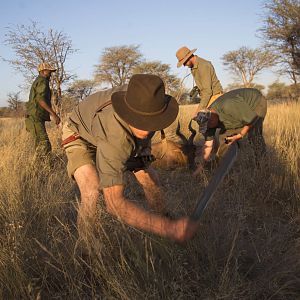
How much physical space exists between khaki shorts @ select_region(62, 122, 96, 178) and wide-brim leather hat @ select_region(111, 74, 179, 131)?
2.63 ft

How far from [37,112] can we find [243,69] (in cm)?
3565

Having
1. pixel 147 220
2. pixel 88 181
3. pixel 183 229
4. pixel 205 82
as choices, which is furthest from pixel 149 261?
pixel 205 82

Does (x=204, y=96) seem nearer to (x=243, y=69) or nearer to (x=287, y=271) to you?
(x=287, y=271)

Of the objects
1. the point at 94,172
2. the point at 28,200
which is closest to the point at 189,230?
the point at 94,172

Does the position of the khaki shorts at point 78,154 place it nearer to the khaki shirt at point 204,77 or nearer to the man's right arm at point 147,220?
the man's right arm at point 147,220

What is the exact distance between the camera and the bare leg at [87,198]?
7.22 ft

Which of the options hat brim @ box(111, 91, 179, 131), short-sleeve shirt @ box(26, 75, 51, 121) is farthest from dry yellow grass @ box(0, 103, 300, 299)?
short-sleeve shirt @ box(26, 75, 51, 121)

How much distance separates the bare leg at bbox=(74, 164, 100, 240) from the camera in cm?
220

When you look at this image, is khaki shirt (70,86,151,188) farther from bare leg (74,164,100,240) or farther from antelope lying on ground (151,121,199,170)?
antelope lying on ground (151,121,199,170)

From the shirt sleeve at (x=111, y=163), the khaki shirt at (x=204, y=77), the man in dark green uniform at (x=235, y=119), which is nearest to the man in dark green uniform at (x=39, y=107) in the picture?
the khaki shirt at (x=204, y=77)

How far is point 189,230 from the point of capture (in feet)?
5.79

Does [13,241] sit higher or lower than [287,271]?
higher

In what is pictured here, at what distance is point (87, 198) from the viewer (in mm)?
2473

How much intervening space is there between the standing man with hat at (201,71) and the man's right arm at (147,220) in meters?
3.90
